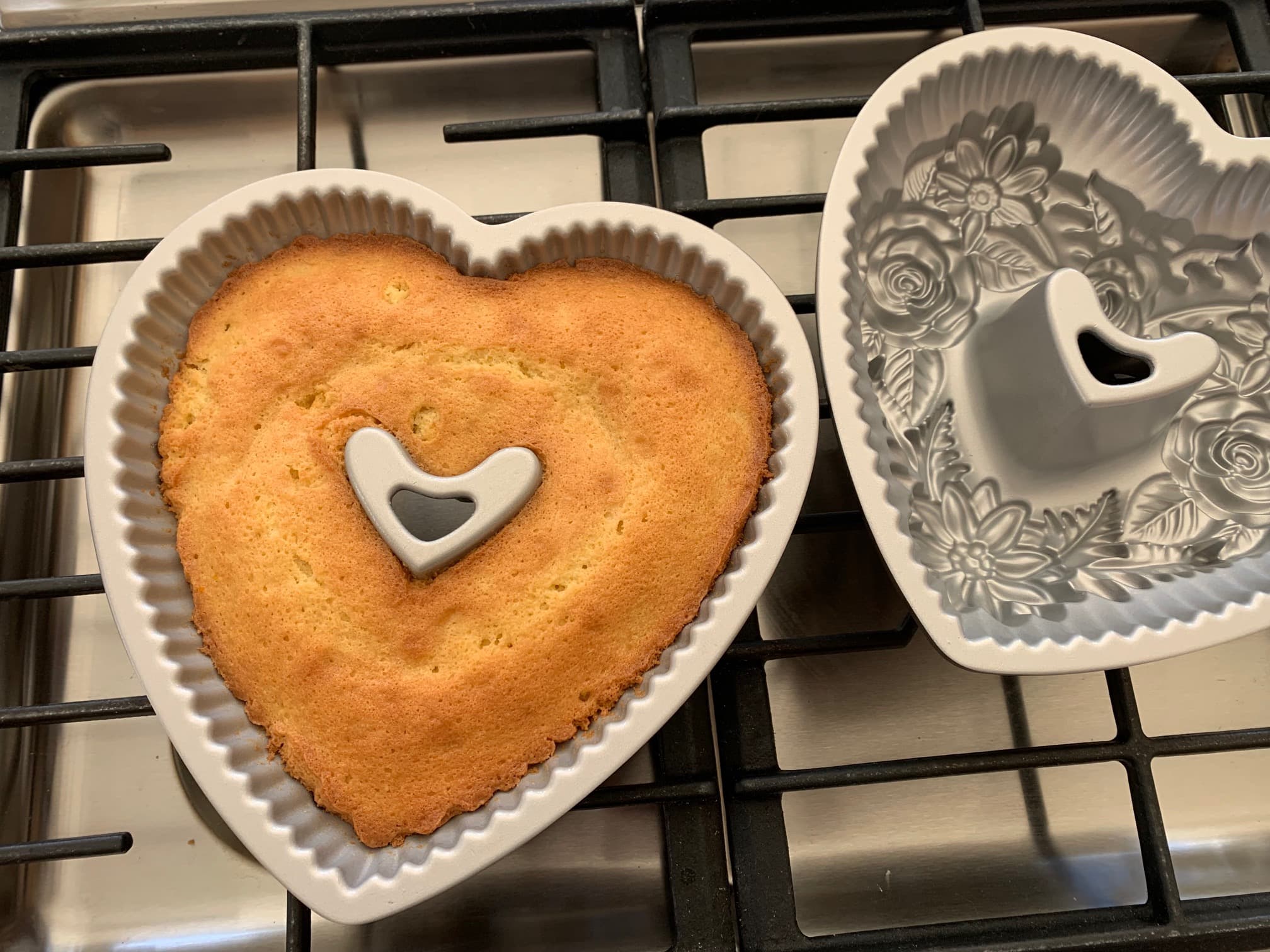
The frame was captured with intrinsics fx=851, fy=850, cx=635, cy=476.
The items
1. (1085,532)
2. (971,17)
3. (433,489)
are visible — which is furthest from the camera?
(971,17)

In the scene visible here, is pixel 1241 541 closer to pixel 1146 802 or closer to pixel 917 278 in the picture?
pixel 1146 802

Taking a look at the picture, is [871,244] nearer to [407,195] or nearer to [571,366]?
[571,366]

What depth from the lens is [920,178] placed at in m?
0.88

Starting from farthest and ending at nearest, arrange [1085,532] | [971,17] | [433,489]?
[971,17] < [1085,532] < [433,489]

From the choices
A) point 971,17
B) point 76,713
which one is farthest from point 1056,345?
point 76,713

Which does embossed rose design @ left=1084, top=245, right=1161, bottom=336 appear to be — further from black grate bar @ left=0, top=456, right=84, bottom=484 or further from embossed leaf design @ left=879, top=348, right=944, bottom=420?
black grate bar @ left=0, top=456, right=84, bottom=484

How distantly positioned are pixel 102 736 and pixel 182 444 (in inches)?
13.6

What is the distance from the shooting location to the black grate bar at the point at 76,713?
76cm

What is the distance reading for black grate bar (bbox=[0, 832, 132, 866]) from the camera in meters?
0.73

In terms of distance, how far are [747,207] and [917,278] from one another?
189 millimetres

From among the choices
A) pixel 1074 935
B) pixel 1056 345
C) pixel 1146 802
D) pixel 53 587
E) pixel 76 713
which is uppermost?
pixel 1056 345

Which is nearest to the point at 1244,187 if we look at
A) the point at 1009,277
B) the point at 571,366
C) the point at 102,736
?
the point at 1009,277

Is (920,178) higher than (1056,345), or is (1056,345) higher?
(920,178)

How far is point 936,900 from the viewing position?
2.77ft
